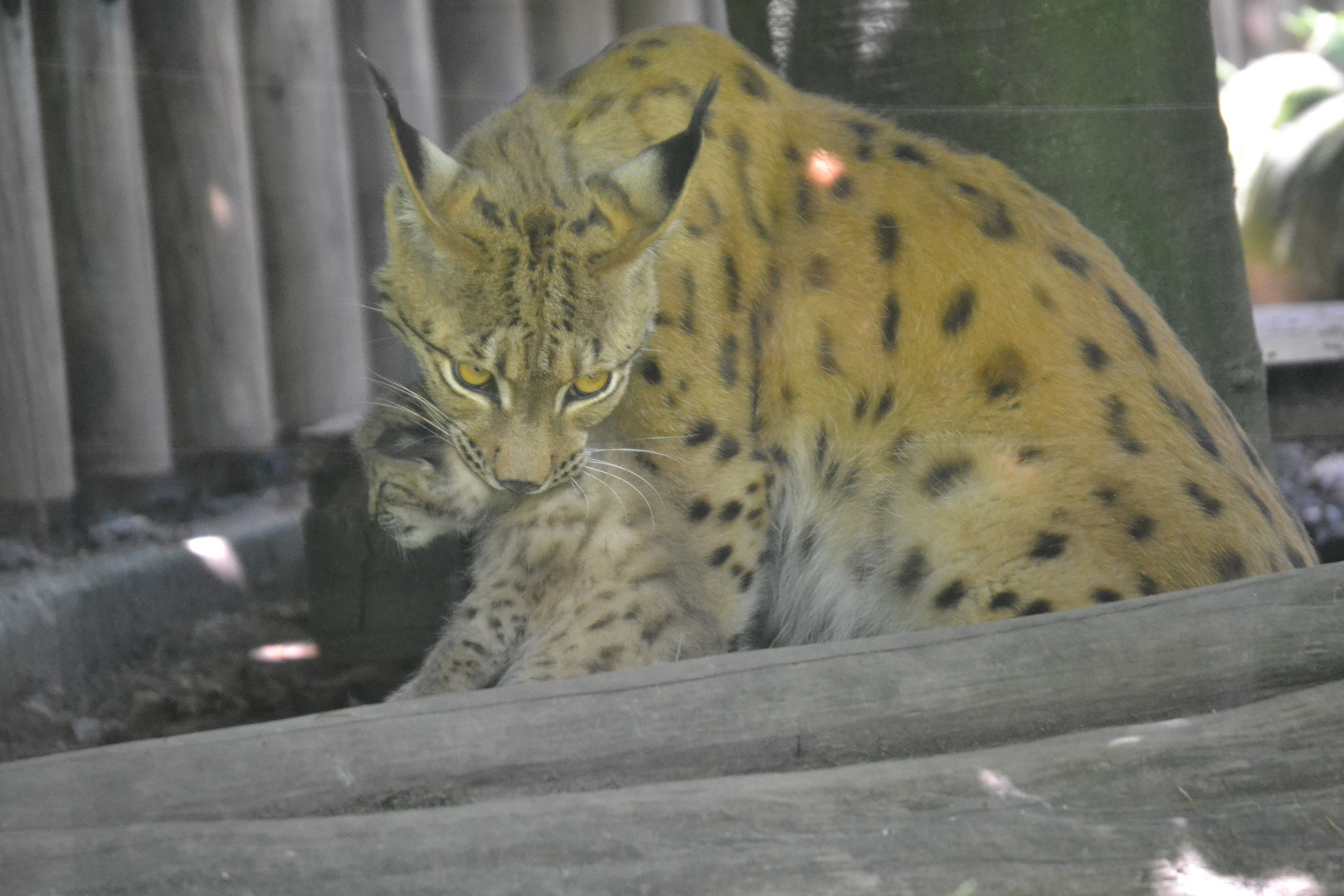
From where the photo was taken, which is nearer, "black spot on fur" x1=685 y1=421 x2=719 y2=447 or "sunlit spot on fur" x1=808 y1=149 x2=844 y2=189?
"black spot on fur" x1=685 y1=421 x2=719 y2=447

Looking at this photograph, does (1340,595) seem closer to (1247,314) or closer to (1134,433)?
(1134,433)

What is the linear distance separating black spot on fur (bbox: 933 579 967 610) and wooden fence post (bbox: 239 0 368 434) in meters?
1.34

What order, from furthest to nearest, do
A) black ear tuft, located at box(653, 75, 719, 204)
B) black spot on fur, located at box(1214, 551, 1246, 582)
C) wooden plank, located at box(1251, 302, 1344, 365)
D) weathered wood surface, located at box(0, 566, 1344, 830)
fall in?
1. wooden plank, located at box(1251, 302, 1344, 365)
2. black spot on fur, located at box(1214, 551, 1246, 582)
3. black ear tuft, located at box(653, 75, 719, 204)
4. weathered wood surface, located at box(0, 566, 1344, 830)

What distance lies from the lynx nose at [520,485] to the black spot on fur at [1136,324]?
144 cm

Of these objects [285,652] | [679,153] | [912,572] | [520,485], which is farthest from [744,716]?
[679,153]

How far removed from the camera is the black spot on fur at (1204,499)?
2938mm

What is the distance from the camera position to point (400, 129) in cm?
242

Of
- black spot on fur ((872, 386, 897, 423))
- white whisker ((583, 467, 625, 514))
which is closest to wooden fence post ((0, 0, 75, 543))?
white whisker ((583, 467, 625, 514))

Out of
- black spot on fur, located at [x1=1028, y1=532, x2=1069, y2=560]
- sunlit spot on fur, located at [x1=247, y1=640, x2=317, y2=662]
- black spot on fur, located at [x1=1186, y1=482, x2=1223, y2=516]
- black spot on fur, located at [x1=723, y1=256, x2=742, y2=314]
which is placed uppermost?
black spot on fur, located at [x1=723, y1=256, x2=742, y2=314]

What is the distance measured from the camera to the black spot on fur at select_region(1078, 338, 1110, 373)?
120 inches

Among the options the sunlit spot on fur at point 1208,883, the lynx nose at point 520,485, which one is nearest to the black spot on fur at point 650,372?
the lynx nose at point 520,485

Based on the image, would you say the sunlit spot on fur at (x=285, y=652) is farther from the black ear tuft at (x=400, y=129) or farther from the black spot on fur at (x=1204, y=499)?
the black spot on fur at (x=1204, y=499)

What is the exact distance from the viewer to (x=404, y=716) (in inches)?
92.2

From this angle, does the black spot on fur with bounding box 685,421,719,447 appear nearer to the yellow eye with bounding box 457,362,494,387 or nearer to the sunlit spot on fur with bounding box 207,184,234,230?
the yellow eye with bounding box 457,362,494,387
